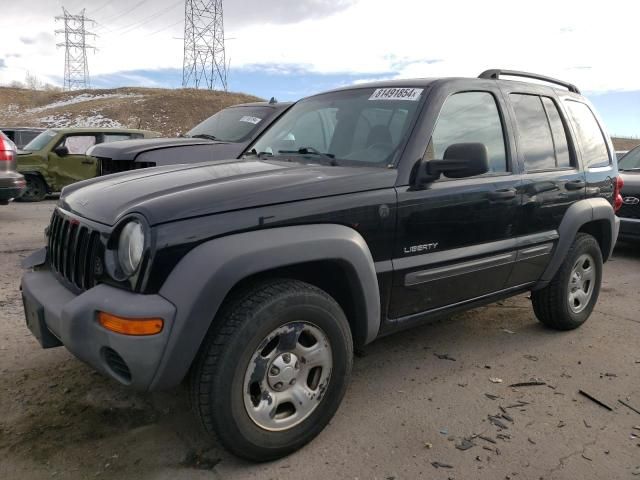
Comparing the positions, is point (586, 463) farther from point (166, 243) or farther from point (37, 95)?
point (37, 95)

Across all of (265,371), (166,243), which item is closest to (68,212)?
(166,243)

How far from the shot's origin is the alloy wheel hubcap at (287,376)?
2.51 m

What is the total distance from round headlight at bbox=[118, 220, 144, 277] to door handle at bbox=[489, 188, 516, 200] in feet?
6.99

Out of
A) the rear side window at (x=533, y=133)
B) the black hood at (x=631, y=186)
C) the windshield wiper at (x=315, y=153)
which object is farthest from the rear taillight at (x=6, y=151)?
the black hood at (x=631, y=186)

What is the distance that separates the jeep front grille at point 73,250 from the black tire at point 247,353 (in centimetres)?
68

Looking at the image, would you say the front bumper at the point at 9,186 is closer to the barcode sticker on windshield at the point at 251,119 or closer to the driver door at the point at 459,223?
the barcode sticker on windshield at the point at 251,119

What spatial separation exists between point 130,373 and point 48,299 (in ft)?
2.34

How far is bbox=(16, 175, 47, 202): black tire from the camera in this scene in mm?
11234

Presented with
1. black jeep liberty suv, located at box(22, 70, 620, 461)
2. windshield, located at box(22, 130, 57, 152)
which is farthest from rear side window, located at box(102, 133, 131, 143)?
black jeep liberty suv, located at box(22, 70, 620, 461)

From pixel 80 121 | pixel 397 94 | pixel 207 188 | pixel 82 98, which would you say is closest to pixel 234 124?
pixel 397 94

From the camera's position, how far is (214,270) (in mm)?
2266

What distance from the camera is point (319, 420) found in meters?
2.74

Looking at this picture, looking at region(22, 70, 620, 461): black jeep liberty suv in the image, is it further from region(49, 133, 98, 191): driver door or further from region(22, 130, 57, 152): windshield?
region(22, 130, 57, 152): windshield

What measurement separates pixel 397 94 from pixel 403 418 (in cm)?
193
